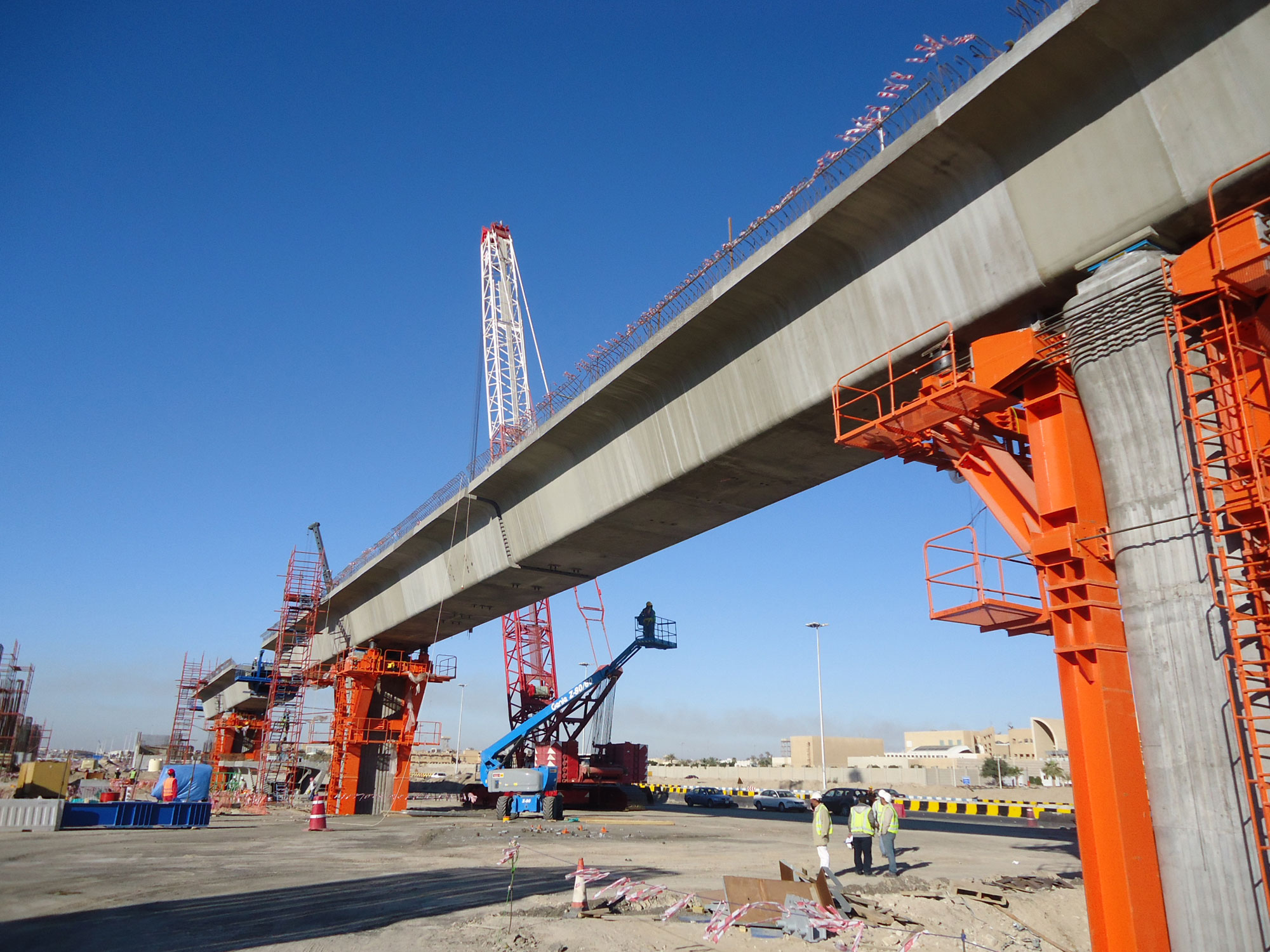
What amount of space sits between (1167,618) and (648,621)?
27012mm

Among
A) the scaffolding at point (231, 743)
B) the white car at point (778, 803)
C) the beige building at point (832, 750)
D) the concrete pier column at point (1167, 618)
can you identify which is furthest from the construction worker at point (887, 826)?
the beige building at point (832, 750)

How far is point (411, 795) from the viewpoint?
4825 centimetres

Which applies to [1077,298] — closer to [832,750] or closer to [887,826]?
[887,826]

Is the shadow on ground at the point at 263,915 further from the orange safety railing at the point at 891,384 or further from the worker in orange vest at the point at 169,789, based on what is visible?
the worker in orange vest at the point at 169,789

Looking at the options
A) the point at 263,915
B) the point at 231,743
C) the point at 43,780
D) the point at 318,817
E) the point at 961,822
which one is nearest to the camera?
the point at 263,915

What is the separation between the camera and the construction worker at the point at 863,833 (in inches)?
525

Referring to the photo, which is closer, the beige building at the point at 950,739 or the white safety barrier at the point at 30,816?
the white safety barrier at the point at 30,816

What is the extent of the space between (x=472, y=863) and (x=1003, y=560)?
1134cm

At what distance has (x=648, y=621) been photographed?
3338 cm

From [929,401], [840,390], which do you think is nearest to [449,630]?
[840,390]

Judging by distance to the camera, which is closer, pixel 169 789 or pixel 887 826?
pixel 887 826

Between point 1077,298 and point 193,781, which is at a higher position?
point 1077,298

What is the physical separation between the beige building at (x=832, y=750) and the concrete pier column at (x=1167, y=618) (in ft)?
295

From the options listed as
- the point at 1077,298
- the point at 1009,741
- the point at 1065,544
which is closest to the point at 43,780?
the point at 1065,544
